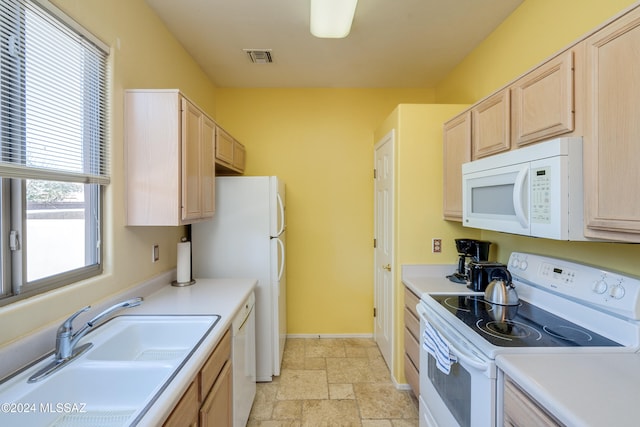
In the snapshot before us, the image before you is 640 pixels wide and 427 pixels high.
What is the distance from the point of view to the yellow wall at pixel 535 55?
1.40 metres

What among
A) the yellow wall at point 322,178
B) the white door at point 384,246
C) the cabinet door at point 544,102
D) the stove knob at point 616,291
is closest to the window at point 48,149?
the yellow wall at point 322,178

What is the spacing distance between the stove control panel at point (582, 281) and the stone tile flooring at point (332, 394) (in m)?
1.30

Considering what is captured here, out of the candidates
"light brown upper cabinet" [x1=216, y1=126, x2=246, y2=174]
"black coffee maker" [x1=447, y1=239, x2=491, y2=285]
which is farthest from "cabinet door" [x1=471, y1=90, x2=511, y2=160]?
"light brown upper cabinet" [x1=216, y1=126, x2=246, y2=174]

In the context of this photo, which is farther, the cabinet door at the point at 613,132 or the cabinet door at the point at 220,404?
the cabinet door at the point at 220,404

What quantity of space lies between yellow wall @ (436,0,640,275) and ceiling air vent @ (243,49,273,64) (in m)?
1.77

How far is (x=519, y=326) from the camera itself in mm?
1401

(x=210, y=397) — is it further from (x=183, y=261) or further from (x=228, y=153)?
(x=228, y=153)

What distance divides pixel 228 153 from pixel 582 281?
2.57m

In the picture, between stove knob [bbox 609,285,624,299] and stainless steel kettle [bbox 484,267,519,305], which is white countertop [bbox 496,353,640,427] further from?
stainless steel kettle [bbox 484,267,519,305]

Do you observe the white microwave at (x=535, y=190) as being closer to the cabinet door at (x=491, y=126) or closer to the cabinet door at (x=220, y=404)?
the cabinet door at (x=491, y=126)

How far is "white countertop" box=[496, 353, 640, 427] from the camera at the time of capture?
0.81m

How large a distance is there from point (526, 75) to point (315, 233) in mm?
2340

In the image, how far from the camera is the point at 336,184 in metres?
3.32

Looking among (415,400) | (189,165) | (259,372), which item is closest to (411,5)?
(189,165)
